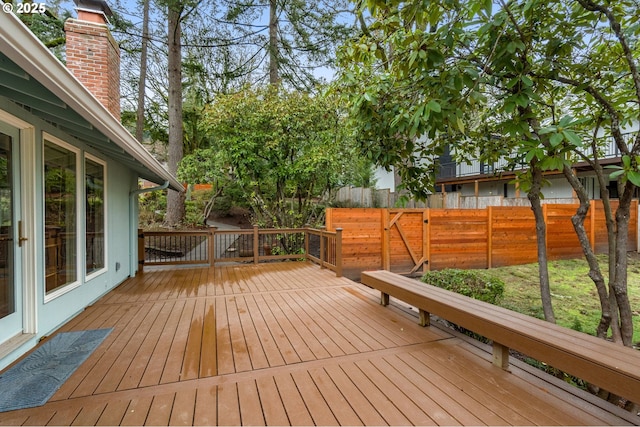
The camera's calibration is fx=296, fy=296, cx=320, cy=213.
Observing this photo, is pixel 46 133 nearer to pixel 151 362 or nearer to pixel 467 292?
pixel 151 362

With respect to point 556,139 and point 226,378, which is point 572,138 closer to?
point 556,139

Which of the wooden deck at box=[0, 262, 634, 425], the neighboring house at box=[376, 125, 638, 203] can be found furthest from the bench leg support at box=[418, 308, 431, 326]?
the neighboring house at box=[376, 125, 638, 203]

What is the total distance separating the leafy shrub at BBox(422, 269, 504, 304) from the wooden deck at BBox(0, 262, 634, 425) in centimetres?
77

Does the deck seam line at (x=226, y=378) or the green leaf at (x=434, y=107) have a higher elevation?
the green leaf at (x=434, y=107)

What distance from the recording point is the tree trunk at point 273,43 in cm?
991

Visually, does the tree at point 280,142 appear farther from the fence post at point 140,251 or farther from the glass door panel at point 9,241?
the glass door panel at point 9,241

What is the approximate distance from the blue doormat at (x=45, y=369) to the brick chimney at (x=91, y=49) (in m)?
3.21

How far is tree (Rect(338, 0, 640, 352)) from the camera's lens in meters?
2.22

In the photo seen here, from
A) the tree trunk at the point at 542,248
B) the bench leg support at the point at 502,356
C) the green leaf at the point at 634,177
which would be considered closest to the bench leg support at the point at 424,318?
the bench leg support at the point at 502,356

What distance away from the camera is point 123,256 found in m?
5.10

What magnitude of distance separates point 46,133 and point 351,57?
3069mm

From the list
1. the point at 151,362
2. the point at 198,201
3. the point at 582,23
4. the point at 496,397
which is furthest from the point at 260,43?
the point at 496,397

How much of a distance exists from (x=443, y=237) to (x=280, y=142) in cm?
437

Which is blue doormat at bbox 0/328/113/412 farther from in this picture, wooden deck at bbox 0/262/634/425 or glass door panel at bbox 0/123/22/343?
glass door panel at bbox 0/123/22/343
